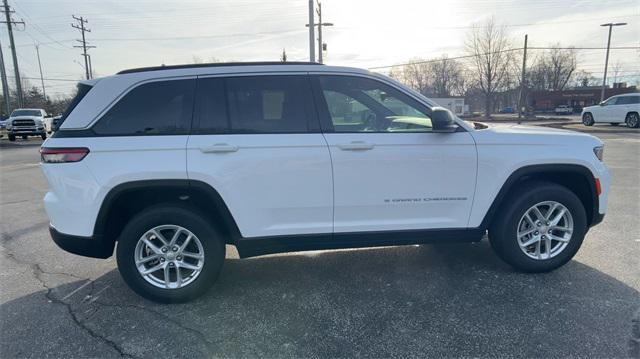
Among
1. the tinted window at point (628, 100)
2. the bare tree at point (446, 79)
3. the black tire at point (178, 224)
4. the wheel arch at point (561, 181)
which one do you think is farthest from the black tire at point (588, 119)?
the bare tree at point (446, 79)

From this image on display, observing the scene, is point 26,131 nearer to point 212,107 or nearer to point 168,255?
point 168,255

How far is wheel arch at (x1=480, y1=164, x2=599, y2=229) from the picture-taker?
3.38 m

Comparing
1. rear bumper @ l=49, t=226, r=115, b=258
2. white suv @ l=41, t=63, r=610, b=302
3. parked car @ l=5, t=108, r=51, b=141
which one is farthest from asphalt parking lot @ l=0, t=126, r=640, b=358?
parked car @ l=5, t=108, r=51, b=141

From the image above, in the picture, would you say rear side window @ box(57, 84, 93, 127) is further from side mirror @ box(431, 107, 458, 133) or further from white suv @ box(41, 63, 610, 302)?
side mirror @ box(431, 107, 458, 133)

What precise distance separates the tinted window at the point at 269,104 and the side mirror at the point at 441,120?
1053mm

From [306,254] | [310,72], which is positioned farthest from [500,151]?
[306,254]

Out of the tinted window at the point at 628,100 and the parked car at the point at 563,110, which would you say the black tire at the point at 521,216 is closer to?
the tinted window at the point at 628,100

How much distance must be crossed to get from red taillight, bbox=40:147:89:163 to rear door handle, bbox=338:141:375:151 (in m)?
2.06

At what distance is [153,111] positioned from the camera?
3.09 m

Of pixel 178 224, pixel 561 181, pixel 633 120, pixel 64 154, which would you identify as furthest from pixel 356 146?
pixel 633 120

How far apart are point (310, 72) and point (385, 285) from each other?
6.74 feet

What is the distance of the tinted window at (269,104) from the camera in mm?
3127

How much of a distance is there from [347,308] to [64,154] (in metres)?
2.60

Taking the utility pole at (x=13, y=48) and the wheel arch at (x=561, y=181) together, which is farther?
the utility pole at (x=13, y=48)
